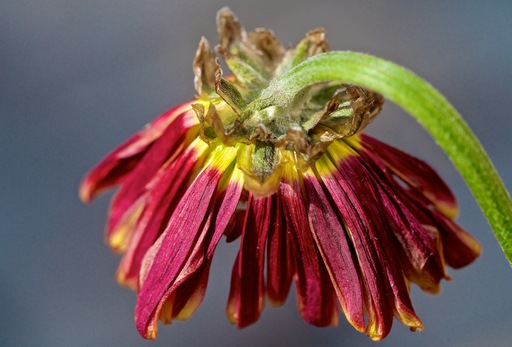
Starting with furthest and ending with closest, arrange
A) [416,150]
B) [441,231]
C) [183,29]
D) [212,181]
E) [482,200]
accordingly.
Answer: [183,29] < [416,150] < [441,231] < [212,181] < [482,200]

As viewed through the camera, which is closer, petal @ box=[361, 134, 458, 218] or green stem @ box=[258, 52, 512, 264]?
green stem @ box=[258, 52, 512, 264]

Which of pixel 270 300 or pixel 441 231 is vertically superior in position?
pixel 441 231

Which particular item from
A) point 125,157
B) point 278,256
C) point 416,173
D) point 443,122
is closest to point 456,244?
point 416,173

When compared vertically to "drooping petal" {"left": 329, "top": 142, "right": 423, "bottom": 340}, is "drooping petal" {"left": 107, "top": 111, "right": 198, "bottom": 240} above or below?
above

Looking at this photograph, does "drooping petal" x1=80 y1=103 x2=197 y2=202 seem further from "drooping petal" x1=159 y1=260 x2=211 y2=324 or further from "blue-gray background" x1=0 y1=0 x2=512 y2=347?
"blue-gray background" x1=0 y1=0 x2=512 y2=347

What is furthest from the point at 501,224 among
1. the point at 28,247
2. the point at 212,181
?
the point at 28,247

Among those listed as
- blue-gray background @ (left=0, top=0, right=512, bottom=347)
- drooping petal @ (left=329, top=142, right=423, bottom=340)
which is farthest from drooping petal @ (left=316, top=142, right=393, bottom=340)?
blue-gray background @ (left=0, top=0, right=512, bottom=347)

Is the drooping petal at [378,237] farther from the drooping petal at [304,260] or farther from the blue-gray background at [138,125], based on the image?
the blue-gray background at [138,125]

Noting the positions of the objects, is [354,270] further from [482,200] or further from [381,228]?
[482,200]
